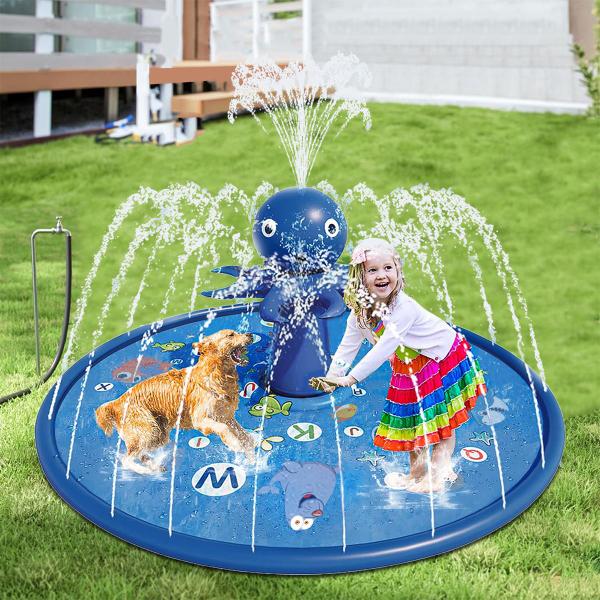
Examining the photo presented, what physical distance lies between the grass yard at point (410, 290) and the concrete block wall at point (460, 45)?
80 centimetres

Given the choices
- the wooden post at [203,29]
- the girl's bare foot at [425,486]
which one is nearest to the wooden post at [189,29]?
the wooden post at [203,29]

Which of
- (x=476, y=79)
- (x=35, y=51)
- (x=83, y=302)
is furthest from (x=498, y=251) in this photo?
(x=35, y=51)

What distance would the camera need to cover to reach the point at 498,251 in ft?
27.5

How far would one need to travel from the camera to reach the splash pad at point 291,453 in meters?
3.66

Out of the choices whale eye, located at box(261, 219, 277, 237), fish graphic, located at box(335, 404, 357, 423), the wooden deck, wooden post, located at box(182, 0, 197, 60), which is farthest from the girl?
wooden post, located at box(182, 0, 197, 60)

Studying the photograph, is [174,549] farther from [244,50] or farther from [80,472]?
[244,50]

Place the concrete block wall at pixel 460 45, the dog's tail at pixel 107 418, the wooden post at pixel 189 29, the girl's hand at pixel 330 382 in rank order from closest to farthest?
the girl's hand at pixel 330 382, the dog's tail at pixel 107 418, the concrete block wall at pixel 460 45, the wooden post at pixel 189 29

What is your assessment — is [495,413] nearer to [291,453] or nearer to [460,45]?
[291,453]

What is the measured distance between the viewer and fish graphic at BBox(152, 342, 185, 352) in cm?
584

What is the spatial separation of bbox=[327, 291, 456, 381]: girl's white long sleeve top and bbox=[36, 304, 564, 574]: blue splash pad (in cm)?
67

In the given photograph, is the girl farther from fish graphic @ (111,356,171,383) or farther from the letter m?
fish graphic @ (111,356,171,383)

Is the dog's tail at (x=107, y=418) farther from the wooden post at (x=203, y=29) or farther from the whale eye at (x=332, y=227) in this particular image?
the wooden post at (x=203, y=29)

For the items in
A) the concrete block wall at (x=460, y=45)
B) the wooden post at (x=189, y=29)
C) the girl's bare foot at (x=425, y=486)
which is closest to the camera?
the girl's bare foot at (x=425, y=486)

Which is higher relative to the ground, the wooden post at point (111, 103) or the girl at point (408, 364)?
the wooden post at point (111, 103)
